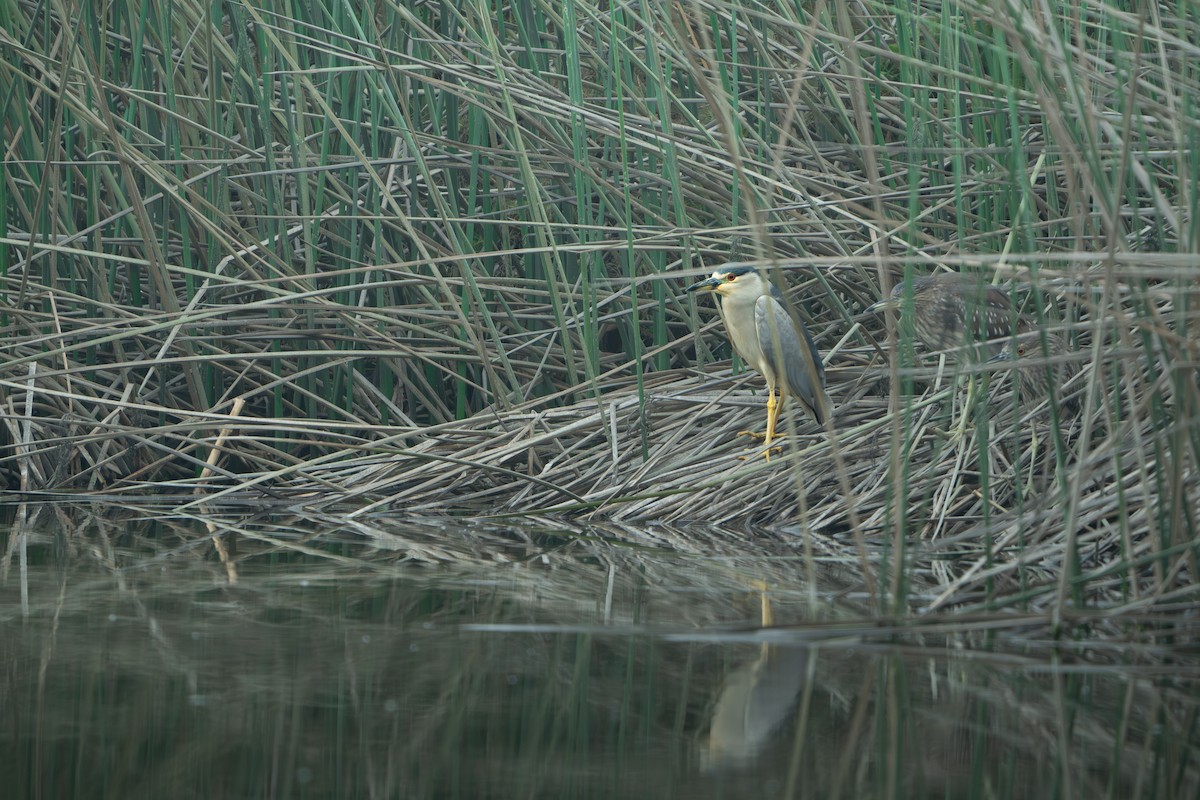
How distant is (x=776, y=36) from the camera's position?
459 centimetres

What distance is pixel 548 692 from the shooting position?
2197mm

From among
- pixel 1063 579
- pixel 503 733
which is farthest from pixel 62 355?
pixel 1063 579

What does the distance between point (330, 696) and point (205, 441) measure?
96.3 inches

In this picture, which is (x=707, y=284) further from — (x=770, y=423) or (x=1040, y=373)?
(x=1040, y=373)

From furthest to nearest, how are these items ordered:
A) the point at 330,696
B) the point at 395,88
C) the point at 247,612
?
the point at 395,88, the point at 247,612, the point at 330,696

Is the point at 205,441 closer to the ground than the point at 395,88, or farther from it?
closer to the ground

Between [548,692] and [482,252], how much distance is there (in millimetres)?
2105

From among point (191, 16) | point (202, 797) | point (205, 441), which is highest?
point (191, 16)

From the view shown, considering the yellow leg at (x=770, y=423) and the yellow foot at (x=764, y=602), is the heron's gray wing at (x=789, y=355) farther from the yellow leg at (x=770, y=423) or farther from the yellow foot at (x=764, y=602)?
the yellow foot at (x=764, y=602)

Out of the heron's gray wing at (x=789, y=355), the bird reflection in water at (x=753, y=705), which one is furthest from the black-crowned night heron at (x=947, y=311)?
the bird reflection in water at (x=753, y=705)

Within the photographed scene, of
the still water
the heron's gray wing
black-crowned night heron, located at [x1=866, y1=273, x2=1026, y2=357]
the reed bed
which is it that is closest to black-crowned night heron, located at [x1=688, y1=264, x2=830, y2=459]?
the heron's gray wing

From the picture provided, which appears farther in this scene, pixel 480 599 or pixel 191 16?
pixel 191 16

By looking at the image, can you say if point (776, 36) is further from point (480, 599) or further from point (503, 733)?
point (503, 733)

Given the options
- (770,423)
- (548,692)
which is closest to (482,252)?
(770,423)
